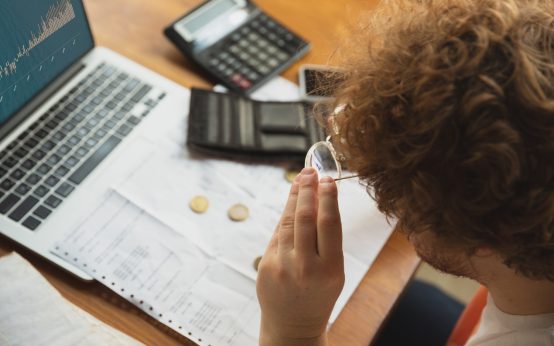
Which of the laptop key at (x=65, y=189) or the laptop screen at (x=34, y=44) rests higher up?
the laptop screen at (x=34, y=44)

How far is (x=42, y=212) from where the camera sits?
691mm

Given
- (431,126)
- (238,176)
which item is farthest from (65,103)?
(431,126)

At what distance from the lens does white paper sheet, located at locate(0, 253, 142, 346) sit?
1.92 ft

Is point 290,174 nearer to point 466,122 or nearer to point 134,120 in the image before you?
point 134,120

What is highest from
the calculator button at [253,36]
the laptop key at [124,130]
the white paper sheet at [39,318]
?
the calculator button at [253,36]

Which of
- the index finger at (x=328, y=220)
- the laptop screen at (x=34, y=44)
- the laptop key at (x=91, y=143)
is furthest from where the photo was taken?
the laptop key at (x=91, y=143)

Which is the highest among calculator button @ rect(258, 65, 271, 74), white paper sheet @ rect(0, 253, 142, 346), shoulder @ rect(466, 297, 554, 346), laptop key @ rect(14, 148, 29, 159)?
laptop key @ rect(14, 148, 29, 159)

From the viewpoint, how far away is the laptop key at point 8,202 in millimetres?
681

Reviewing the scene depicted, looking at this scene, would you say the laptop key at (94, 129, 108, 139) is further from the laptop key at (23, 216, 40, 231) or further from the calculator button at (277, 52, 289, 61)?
the calculator button at (277, 52, 289, 61)

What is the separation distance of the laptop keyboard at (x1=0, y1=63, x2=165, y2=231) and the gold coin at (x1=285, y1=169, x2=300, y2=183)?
0.22m

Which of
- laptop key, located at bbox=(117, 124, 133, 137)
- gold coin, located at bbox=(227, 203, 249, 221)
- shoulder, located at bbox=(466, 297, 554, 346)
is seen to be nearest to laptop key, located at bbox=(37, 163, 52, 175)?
laptop key, located at bbox=(117, 124, 133, 137)

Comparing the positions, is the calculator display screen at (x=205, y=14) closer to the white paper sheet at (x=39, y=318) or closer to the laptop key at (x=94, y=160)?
the laptop key at (x=94, y=160)

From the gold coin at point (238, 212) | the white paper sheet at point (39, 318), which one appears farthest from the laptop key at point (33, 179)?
the gold coin at point (238, 212)

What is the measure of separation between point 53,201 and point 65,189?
0.02 m
